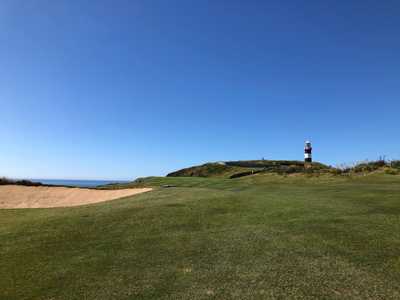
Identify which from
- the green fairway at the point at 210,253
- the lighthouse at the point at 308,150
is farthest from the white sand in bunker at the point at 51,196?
the lighthouse at the point at 308,150

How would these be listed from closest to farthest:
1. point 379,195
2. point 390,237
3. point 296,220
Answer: point 390,237, point 296,220, point 379,195

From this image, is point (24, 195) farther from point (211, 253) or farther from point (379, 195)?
point (379, 195)

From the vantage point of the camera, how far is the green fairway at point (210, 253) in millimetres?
4516

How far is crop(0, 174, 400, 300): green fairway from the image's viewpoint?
4516 mm

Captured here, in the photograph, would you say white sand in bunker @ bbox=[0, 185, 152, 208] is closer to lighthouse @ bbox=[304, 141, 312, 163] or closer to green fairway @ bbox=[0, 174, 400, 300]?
green fairway @ bbox=[0, 174, 400, 300]

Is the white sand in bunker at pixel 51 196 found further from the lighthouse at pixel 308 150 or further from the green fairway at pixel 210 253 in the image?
the lighthouse at pixel 308 150

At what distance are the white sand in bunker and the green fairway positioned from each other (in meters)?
9.49

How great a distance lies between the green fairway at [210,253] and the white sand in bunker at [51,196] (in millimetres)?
9490

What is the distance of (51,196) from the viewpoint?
827 inches

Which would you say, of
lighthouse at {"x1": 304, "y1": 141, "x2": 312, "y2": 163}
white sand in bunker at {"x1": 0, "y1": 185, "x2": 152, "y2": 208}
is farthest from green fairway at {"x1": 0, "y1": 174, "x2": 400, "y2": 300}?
lighthouse at {"x1": 304, "y1": 141, "x2": 312, "y2": 163}

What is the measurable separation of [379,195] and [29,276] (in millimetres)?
10969

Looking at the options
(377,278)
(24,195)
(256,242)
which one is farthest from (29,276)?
(24,195)

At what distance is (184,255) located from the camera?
6020mm

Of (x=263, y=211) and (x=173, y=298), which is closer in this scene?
(x=173, y=298)
